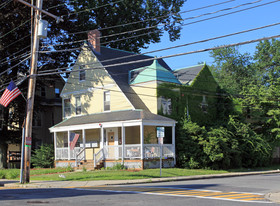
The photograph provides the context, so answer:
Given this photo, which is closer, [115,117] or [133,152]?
[133,152]

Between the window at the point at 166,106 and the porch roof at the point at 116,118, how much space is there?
2.02m

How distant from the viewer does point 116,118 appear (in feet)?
94.3

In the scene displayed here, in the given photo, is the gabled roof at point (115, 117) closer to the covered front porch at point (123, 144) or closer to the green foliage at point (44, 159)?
the covered front porch at point (123, 144)

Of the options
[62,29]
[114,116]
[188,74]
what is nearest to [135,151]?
[114,116]

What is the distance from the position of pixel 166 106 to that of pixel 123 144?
5.74 meters

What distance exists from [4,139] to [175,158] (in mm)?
16338

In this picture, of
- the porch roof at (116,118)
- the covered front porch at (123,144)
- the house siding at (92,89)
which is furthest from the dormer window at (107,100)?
the covered front porch at (123,144)

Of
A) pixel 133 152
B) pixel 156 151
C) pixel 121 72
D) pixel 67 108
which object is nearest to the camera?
pixel 133 152

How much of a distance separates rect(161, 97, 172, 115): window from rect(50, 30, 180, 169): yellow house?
89 mm

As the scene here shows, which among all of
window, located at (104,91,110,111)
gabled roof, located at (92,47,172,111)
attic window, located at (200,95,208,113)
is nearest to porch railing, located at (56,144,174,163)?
gabled roof, located at (92,47,172,111)

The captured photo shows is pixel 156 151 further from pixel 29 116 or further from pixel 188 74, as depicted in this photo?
pixel 29 116

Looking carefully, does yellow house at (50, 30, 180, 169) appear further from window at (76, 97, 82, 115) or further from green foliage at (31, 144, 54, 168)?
green foliage at (31, 144, 54, 168)

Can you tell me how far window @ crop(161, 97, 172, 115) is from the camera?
102 ft

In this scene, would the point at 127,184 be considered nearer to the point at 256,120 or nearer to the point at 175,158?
the point at 175,158
